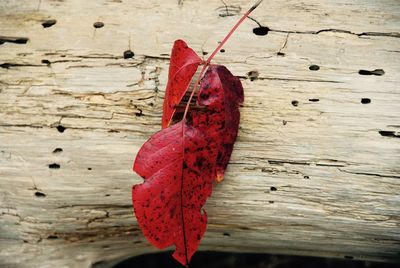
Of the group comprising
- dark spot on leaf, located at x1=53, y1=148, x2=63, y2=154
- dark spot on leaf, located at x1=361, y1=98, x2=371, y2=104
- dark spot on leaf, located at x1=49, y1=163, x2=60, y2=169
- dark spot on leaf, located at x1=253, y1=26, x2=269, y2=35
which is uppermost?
dark spot on leaf, located at x1=253, y1=26, x2=269, y2=35

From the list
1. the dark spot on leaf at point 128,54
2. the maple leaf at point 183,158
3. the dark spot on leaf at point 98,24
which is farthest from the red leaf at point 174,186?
the dark spot on leaf at point 98,24

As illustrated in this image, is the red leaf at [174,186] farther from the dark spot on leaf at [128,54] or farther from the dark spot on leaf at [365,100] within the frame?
the dark spot on leaf at [365,100]

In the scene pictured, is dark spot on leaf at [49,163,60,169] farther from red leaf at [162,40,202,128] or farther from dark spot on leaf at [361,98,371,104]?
dark spot on leaf at [361,98,371,104]

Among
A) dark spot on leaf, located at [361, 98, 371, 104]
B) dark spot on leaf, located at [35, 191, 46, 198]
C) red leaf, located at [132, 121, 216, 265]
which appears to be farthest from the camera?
dark spot on leaf, located at [35, 191, 46, 198]

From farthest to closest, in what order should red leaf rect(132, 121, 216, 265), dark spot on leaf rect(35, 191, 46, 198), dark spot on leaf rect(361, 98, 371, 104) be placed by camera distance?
1. dark spot on leaf rect(35, 191, 46, 198)
2. dark spot on leaf rect(361, 98, 371, 104)
3. red leaf rect(132, 121, 216, 265)

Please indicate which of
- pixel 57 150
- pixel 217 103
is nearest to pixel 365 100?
pixel 217 103

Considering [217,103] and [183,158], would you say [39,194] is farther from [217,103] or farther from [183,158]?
[217,103]

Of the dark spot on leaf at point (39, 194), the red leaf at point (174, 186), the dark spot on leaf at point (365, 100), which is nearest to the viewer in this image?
the red leaf at point (174, 186)

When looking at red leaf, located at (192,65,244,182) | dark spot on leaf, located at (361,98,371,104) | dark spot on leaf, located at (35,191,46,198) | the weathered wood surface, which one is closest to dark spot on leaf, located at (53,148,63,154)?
the weathered wood surface
